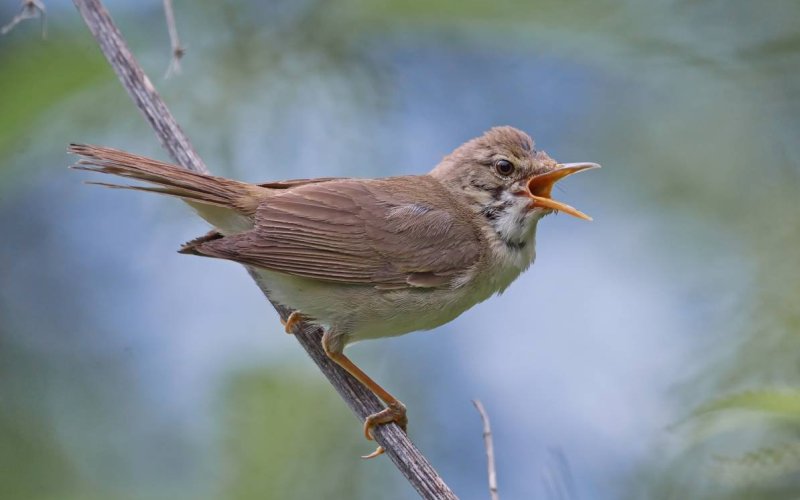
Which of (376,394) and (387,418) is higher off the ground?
(376,394)

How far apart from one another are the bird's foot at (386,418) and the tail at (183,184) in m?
0.84

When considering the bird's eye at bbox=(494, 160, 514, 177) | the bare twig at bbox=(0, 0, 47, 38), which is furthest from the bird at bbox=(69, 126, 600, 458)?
the bare twig at bbox=(0, 0, 47, 38)

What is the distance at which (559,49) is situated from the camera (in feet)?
13.2

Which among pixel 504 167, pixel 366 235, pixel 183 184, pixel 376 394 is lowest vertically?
pixel 376 394

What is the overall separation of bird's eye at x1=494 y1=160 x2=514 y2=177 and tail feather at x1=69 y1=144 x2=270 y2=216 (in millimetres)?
878

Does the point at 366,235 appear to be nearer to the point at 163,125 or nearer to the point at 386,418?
the point at 386,418

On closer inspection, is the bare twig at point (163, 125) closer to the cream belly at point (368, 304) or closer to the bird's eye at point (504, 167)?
the cream belly at point (368, 304)

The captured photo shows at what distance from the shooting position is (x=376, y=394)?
130 inches

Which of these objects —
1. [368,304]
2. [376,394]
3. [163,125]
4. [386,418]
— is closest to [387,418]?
[386,418]

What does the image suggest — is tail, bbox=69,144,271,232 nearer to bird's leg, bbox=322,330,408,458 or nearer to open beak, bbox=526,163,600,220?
bird's leg, bbox=322,330,408,458

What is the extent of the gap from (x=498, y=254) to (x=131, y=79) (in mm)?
1455

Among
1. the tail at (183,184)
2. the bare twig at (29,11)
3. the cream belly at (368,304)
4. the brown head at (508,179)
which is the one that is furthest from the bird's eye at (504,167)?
the bare twig at (29,11)

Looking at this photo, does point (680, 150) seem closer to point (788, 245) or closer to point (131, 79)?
point (788, 245)

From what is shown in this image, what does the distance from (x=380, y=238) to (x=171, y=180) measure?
2.54 ft
